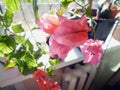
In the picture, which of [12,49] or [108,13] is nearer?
[12,49]

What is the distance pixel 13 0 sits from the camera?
12.2 inches

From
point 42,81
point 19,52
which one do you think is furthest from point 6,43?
point 42,81

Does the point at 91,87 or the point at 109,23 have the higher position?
the point at 109,23

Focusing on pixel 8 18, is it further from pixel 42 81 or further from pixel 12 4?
pixel 42 81

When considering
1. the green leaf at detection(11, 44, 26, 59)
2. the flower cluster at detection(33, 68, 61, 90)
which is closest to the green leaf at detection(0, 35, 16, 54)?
the green leaf at detection(11, 44, 26, 59)

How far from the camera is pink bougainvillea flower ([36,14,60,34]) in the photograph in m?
0.39

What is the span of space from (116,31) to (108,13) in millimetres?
106

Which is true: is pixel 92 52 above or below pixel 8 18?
below

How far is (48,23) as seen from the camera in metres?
0.39

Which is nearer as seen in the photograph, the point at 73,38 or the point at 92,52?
the point at 73,38

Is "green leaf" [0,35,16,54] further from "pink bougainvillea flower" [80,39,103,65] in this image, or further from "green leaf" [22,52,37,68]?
"pink bougainvillea flower" [80,39,103,65]

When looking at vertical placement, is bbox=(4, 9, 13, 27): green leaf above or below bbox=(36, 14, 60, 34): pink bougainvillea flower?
above

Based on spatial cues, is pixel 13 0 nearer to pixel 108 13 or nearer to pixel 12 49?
pixel 12 49

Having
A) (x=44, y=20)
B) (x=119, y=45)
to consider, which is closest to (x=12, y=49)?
(x=44, y=20)
